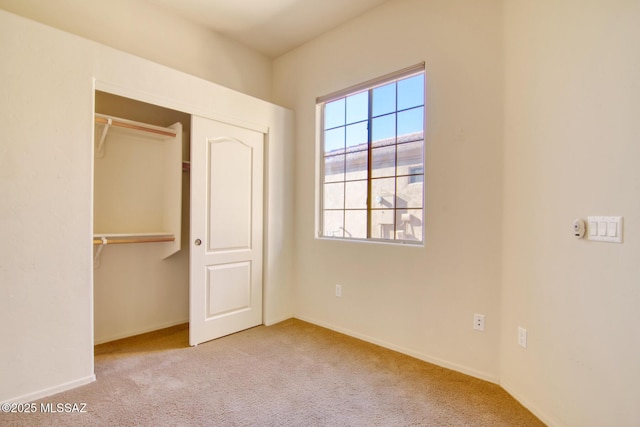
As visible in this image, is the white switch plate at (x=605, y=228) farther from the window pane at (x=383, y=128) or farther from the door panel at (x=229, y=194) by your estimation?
the door panel at (x=229, y=194)

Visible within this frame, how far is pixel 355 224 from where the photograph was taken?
3111 mm

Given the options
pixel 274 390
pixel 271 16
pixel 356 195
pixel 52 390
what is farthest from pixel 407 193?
pixel 52 390

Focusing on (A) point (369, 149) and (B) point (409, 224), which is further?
(A) point (369, 149)

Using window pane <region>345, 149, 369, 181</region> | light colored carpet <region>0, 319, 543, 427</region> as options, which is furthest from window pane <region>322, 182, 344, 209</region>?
light colored carpet <region>0, 319, 543, 427</region>

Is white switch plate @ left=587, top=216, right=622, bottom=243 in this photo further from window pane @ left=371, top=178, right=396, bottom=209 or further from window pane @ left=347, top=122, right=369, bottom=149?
window pane @ left=347, top=122, right=369, bottom=149

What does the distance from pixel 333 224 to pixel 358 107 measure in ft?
4.09

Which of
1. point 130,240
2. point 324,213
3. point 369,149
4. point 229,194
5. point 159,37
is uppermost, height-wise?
point 159,37

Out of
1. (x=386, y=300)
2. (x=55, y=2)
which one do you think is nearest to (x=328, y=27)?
(x=55, y=2)

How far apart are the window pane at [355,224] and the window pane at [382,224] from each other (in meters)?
0.10

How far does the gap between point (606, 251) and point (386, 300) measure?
1.62 meters

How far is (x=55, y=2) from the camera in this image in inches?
93.4

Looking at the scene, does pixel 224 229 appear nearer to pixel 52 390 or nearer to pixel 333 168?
pixel 333 168

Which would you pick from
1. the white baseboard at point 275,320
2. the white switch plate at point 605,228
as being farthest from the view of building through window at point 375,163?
the white switch plate at point 605,228

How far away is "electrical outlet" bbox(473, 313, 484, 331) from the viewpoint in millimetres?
2203
